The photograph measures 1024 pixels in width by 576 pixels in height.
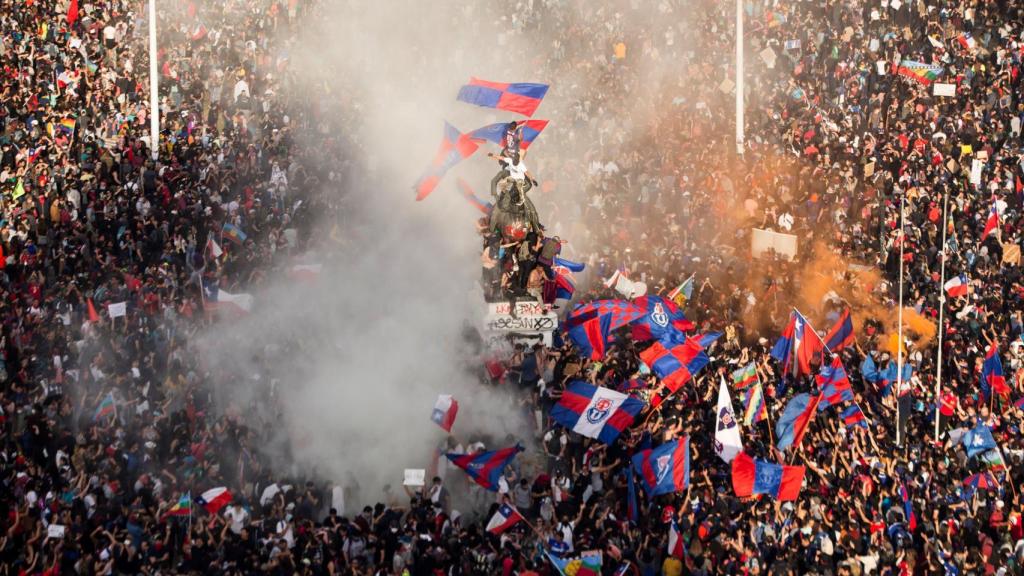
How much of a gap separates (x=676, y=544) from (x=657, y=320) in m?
5.81

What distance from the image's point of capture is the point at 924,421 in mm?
22672

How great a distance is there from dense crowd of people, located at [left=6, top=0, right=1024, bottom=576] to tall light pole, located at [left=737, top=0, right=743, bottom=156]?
0.25 meters

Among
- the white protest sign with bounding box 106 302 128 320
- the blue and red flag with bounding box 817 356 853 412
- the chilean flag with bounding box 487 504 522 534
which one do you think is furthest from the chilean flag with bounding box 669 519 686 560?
the white protest sign with bounding box 106 302 128 320

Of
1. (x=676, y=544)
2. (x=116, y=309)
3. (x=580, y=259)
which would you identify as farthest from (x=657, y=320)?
(x=116, y=309)

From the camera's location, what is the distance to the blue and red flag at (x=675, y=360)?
72.1 ft

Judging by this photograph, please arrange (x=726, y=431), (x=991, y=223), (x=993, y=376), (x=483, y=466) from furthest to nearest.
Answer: (x=991, y=223), (x=993, y=376), (x=726, y=431), (x=483, y=466)

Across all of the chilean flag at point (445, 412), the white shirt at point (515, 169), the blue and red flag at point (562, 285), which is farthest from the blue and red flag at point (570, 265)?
the chilean flag at point (445, 412)

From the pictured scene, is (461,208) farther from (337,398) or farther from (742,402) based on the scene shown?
(742,402)

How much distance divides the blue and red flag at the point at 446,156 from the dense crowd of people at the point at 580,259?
48.0 inches

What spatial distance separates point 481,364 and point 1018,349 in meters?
8.32

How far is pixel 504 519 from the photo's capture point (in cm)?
1938

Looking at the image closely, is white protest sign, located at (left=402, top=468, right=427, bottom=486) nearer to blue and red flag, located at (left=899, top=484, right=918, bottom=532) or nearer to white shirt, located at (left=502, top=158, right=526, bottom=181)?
blue and red flag, located at (left=899, top=484, right=918, bottom=532)

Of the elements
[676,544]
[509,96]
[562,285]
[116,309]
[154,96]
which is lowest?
[116,309]

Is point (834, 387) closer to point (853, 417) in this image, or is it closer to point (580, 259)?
point (853, 417)
